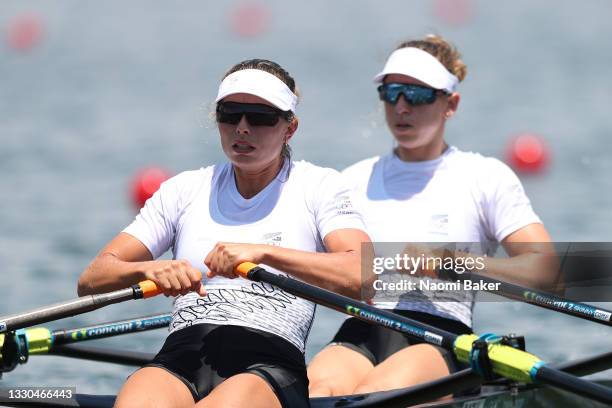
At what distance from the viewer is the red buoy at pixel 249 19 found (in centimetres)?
2573

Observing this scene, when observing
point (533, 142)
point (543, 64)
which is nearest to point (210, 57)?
point (543, 64)

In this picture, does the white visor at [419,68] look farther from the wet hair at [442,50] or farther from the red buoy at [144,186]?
the red buoy at [144,186]

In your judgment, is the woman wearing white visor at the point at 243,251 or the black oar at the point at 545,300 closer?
the woman wearing white visor at the point at 243,251

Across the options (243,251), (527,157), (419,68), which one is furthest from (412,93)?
(527,157)

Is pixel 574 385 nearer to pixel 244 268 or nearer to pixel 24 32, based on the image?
pixel 244 268

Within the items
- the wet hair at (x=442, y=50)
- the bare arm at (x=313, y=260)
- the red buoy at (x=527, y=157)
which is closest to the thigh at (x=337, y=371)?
the bare arm at (x=313, y=260)

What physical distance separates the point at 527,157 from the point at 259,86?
10.1 metres

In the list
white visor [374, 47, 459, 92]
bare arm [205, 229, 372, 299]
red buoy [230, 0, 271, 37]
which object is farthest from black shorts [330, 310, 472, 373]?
A: red buoy [230, 0, 271, 37]

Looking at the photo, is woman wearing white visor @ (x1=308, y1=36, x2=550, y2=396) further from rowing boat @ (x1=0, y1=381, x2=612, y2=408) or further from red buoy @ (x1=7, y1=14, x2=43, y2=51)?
red buoy @ (x1=7, y1=14, x2=43, y2=51)

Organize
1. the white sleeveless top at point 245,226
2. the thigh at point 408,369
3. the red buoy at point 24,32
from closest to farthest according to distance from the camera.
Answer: the white sleeveless top at point 245,226
the thigh at point 408,369
the red buoy at point 24,32

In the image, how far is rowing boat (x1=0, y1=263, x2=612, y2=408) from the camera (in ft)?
13.4

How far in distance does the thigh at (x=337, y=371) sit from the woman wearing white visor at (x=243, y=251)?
1.53 feet

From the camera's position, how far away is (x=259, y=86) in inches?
171

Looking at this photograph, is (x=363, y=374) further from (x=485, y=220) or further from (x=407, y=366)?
(x=485, y=220)
